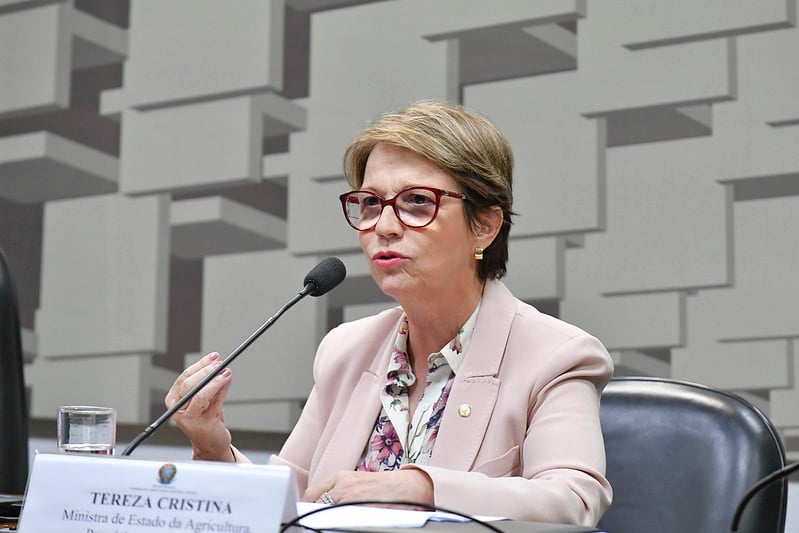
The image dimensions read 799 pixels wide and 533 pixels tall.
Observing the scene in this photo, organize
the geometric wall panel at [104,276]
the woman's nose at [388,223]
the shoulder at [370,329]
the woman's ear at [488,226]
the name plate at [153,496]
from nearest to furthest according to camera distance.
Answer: the name plate at [153,496] → the woman's nose at [388,223] → the woman's ear at [488,226] → the shoulder at [370,329] → the geometric wall panel at [104,276]

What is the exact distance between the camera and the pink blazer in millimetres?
1395

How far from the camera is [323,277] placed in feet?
5.41

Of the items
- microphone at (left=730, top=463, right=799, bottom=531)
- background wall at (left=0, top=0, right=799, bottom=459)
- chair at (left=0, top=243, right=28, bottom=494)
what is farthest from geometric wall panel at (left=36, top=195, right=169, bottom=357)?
microphone at (left=730, top=463, right=799, bottom=531)

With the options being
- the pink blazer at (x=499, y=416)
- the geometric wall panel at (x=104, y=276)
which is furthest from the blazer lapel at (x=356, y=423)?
the geometric wall panel at (x=104, y=276)

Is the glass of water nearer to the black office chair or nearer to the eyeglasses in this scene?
the eyeglasses

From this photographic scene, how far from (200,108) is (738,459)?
1.77 metres

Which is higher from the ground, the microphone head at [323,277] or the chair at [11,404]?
the microphone head at [323,277]

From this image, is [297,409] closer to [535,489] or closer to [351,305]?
[351,305]

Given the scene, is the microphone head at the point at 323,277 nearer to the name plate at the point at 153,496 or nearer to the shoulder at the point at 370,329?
the shoulder at the point at 370,329

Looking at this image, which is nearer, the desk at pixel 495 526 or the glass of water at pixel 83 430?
the desk at pixel 495 526

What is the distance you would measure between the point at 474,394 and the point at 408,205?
1.05ft

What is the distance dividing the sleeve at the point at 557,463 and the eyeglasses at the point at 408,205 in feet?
1.00

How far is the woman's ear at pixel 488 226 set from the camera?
188cm

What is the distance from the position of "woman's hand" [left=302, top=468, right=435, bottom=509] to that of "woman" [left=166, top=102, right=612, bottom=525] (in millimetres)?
225
